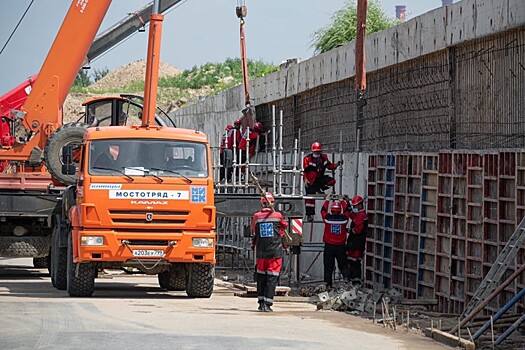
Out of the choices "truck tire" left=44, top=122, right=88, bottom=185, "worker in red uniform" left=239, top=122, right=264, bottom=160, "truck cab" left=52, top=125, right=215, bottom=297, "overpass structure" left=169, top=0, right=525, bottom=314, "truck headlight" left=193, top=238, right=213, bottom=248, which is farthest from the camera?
"worker in red uniform" left=239, top=122, right=264, bottom=160

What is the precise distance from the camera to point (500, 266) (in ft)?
53.0

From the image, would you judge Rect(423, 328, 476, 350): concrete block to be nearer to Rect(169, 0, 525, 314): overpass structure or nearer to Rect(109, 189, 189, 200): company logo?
Rect(169, 0, 525, 314): overpass structure

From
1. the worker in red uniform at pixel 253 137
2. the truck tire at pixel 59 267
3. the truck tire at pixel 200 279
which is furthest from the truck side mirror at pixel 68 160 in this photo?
the worker in red uniform at pixel 253 137

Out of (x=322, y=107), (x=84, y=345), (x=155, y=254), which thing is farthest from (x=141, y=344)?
(x=322, y=107)

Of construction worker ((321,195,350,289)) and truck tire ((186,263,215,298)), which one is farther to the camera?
construction worker ((321,195,350,289))

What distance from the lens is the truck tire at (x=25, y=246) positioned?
23.7m

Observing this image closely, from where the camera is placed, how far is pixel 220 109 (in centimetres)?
4522

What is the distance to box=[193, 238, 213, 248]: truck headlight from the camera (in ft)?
65.8

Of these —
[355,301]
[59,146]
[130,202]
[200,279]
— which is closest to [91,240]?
[130,202]

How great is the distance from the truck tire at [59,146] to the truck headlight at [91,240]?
3.18m

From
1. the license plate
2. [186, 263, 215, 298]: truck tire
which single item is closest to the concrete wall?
[186, 263, 215, 298]: truck tire

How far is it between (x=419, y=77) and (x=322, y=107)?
24.1ft

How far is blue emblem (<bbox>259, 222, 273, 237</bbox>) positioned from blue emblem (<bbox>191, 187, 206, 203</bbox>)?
152 cm

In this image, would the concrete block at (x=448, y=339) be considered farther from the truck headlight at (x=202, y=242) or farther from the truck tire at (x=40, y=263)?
the truck tire at (x=40, y=263)
